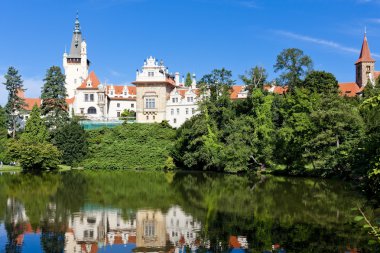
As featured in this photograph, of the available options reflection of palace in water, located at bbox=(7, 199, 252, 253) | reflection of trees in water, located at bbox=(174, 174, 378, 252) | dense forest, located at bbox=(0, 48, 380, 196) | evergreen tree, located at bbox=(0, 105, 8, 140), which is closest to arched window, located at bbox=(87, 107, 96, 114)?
dense forest, located at bbox=(0, 48, 380, 196)

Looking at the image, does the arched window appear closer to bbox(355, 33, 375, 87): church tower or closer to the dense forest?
the dense forest

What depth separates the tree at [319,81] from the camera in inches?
1951

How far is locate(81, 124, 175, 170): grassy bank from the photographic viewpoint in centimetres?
4797

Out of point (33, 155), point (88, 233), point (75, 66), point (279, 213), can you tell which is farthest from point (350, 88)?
point (88, 233)

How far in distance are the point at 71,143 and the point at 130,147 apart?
6310mm

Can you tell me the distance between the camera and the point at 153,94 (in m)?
58.8

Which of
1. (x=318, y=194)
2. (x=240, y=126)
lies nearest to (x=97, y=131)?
(x=240, y=126)

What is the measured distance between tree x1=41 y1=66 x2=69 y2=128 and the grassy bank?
4278mm

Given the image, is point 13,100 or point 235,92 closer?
point 13,100

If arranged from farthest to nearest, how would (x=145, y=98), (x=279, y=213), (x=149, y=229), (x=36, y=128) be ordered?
1. (x=145, y=98)
2. (x=36, y=128)
3. (x=279, y=213)
4. (x=149, y=229)

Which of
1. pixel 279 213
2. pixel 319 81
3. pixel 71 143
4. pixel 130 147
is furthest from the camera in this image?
pixel 319 81

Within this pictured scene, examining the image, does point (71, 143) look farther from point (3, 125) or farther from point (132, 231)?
point (132, 231)

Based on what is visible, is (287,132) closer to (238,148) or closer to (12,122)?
(238,148)

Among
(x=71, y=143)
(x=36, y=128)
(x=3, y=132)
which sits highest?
(x=36, y=128)
